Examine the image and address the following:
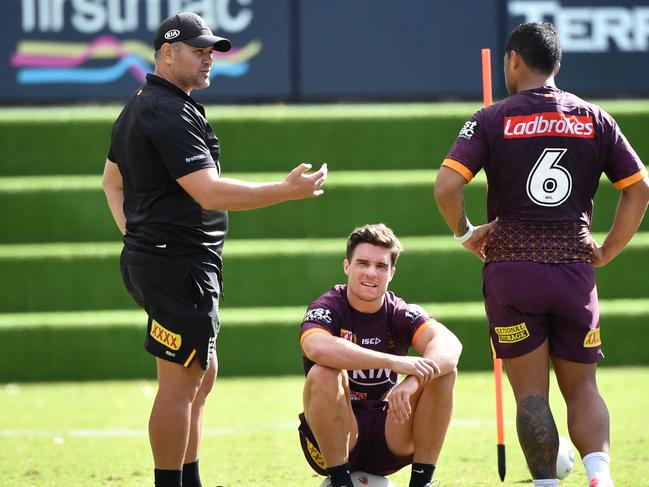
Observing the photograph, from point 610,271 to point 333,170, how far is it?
2414mm

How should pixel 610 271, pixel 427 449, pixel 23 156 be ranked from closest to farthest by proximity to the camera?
pixel 427 449 < pixel 610 271 < pixel 23 156

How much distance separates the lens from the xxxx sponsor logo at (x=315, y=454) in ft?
13.8

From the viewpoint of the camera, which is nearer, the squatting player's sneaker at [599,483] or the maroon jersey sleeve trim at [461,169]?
the squatting player's sneaker at [599,483]

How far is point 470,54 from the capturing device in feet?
32.4

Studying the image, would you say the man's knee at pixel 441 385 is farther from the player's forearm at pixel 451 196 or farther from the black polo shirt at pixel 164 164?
the black polo shirt at pixel 164 164

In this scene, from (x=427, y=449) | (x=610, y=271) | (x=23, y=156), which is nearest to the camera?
(x=427, y=449)

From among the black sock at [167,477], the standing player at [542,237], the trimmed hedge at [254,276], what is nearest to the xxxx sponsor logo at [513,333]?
the standing player at [542,237]

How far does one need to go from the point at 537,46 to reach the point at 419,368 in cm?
121

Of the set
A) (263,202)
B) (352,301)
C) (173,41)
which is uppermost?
(173,41)

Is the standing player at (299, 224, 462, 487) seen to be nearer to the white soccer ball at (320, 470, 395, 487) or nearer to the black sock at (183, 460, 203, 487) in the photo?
the white soccer ball at (320, 470, 395, 487)

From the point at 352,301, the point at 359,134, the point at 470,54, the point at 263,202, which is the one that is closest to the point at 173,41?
the point at 263,202

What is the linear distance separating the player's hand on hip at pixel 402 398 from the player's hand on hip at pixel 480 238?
0.54 meters

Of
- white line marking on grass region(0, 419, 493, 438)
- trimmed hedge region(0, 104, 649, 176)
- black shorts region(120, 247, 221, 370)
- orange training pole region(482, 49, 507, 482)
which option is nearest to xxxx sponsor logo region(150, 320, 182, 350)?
black shorts region(120, 247, 221, 370)

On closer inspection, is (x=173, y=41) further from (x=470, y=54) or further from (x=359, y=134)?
(x=470, y=54)
